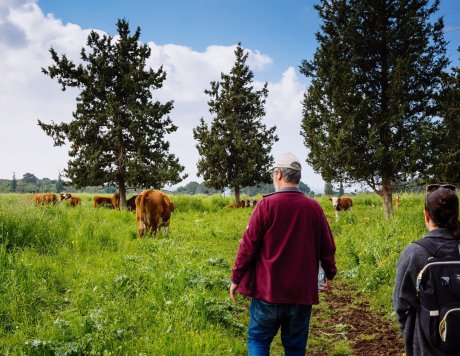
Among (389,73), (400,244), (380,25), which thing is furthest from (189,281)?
(380,25)

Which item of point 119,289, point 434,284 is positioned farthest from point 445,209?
point 119,289

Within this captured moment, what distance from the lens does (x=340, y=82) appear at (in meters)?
16.2

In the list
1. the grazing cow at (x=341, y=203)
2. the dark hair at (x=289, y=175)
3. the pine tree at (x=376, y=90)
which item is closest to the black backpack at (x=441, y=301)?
the dark hair at (x=289, y=175)

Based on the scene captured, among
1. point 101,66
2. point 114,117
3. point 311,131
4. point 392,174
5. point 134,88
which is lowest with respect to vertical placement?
point 392,174

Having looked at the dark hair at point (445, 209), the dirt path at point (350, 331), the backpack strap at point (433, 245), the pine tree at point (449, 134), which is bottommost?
the dirt path at point (350, 331)

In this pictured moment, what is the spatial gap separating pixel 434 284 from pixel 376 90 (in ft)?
51.2

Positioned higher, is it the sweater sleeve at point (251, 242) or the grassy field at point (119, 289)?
the sweater sleeve at point (251, 242)

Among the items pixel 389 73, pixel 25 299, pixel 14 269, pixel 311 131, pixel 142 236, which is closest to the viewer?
pixel 25 299

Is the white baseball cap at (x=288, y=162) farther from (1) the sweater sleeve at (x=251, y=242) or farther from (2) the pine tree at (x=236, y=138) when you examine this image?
(2) the pine tree at (x=236, y=138)

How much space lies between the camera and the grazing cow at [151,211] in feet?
38.9

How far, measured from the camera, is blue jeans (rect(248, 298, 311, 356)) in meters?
3.45

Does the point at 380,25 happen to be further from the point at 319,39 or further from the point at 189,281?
the point at 189,281

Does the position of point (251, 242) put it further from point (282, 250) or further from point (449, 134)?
point (449, 134)

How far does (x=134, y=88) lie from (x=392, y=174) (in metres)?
14.5
